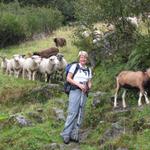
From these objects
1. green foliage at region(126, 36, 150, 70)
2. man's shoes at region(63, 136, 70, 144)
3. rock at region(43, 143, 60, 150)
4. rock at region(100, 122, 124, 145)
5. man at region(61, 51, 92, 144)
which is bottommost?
rock at region(43, 143, 60, 150)

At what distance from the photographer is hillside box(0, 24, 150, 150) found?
14.1 m

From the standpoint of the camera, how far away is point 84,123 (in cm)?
1616

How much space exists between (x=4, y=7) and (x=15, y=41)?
9108mm

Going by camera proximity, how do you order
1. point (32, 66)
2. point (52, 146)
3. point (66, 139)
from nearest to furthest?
point (52, 146), point (66, 139), point (32, 66)

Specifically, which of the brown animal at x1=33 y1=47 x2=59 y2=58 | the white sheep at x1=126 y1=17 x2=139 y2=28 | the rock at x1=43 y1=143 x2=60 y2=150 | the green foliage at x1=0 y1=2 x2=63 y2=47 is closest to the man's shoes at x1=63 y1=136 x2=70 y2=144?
the rock at x1=43 y1=143 x2=60 y2=150

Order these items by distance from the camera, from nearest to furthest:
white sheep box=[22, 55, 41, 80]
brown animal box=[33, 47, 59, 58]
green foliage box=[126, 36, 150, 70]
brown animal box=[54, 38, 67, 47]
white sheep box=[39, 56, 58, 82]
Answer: green foliage box=[126, 36, 150, 70], white sheep box=[39, 56, 58, 82], white sheep box=[22, 55, 41, 80], brown animal box=[33, 47, 59, 58], brown animal box=[54, 38, 67, 47]

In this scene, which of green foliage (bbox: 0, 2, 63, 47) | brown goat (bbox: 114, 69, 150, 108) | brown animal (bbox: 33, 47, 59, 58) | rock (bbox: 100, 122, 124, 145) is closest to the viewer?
rock (bbox: 100, 122, 124, 145)

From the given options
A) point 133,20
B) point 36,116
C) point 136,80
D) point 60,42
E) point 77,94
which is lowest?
point 36,116

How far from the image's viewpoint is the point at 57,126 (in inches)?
630

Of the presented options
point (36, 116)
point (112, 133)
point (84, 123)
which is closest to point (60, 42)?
point (36, 116)

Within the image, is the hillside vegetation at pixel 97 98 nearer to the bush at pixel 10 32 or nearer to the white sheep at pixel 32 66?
the white sheep at pixel 32 66

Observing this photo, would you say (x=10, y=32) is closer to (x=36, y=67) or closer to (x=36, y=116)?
(x=36, y=67)

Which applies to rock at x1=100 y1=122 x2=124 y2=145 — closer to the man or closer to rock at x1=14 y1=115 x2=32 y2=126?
the man

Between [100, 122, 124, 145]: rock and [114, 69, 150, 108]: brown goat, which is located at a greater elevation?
[114, 69, 150, 108]: brown goat
